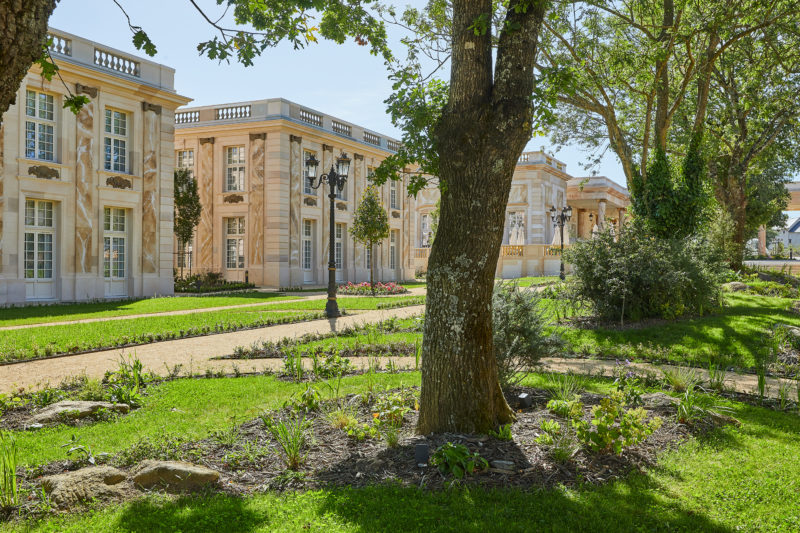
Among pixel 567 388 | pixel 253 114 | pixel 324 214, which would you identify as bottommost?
pixel 567 388

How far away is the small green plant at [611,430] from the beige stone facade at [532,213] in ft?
100

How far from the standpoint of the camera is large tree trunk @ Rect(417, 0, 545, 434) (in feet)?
14.3

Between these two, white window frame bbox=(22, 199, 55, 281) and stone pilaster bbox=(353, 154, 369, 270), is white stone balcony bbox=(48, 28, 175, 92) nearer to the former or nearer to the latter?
white window frame bbox=(22, 199, 55, 281)

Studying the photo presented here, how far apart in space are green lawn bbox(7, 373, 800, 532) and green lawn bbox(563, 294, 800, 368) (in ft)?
11.3

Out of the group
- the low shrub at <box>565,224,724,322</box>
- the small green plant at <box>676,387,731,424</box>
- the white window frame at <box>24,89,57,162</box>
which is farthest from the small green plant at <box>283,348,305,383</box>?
the white window frame at <box>24,89,57,162</box>

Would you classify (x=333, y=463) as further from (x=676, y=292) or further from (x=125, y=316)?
(x=125, y=316)

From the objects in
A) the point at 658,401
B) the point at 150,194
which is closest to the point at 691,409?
the point at 658,401

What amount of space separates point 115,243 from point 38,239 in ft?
8.60

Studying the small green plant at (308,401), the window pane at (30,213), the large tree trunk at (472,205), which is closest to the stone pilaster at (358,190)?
the window pane at (30,213)

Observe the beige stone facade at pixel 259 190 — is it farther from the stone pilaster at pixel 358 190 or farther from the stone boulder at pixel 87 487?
the stone boulder at pixel 87 487

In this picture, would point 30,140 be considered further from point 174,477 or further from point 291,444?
point 291,444

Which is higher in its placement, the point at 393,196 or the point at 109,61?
the point at 109,61

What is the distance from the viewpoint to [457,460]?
151 inches

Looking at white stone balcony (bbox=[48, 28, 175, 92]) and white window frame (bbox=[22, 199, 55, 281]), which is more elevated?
white stone balcony (bbox=[48, 28, 175, 92])
